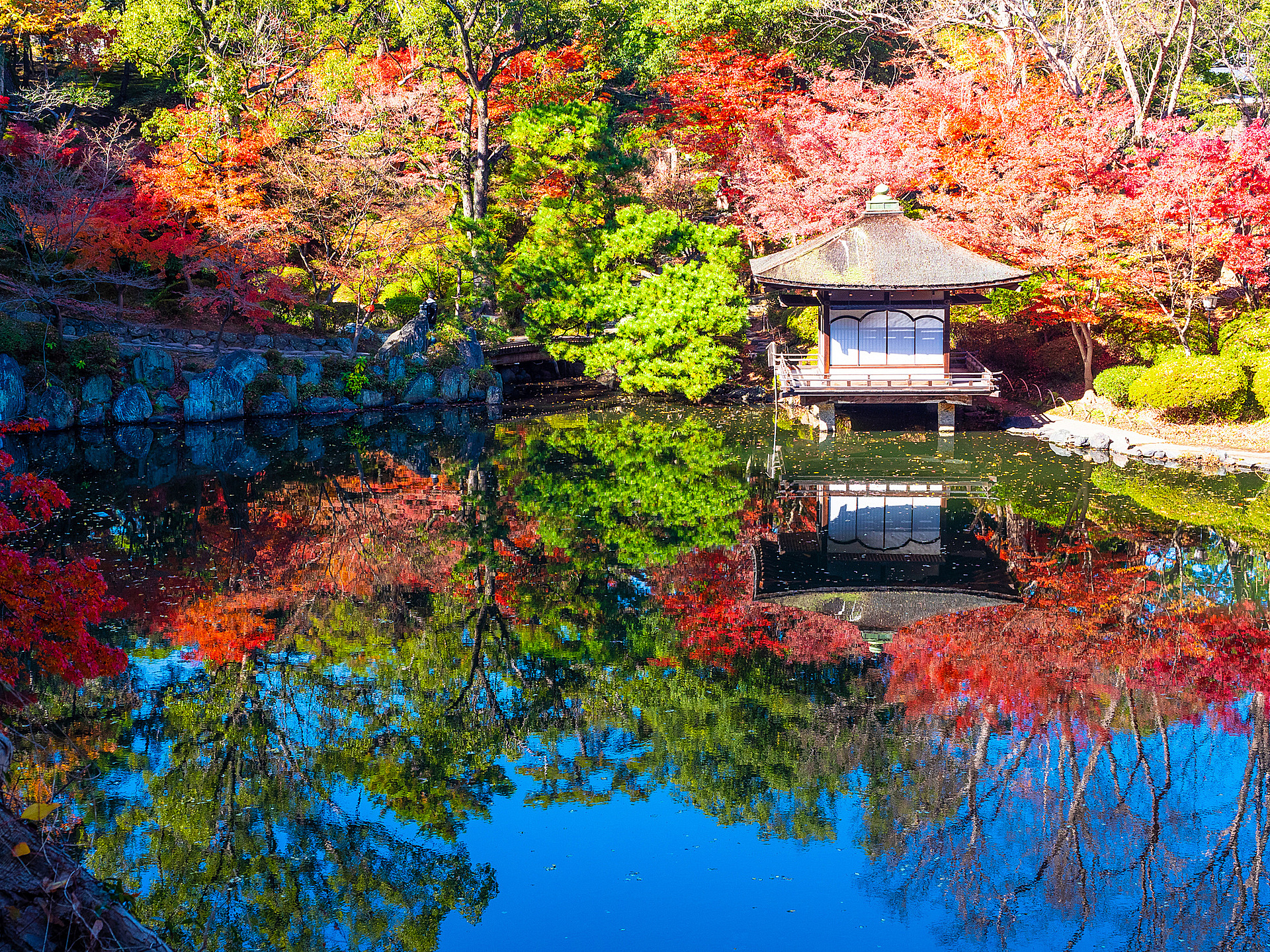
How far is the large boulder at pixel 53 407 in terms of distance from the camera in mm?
22438

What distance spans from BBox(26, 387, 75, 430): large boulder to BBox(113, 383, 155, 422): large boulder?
972 millimetres

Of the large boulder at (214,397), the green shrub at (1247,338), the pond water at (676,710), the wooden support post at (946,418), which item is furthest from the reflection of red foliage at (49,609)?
the green shrub at (1247,338)

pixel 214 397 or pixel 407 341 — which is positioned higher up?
pixel 407 341

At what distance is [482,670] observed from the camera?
34.9 ft

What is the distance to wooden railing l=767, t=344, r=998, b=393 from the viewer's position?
73.3ft

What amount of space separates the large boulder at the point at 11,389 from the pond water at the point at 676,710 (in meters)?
5.32

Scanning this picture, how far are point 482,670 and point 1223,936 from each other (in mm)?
6685

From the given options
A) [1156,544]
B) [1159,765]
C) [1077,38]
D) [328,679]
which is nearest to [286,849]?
[328,679]

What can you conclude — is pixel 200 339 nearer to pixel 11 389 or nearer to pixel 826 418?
pixel 11 389

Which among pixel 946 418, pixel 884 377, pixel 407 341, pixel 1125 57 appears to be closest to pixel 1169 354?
pixel 946 418

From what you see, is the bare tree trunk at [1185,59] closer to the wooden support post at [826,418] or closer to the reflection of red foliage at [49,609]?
the wooden support post at [826,418]

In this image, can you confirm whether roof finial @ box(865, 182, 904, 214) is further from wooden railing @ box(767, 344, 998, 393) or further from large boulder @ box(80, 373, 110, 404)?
large boulder @ box(80, 373, 110, 404)

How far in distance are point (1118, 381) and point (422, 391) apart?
A: 1686 centimetres

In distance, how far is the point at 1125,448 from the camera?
67.8 feet
